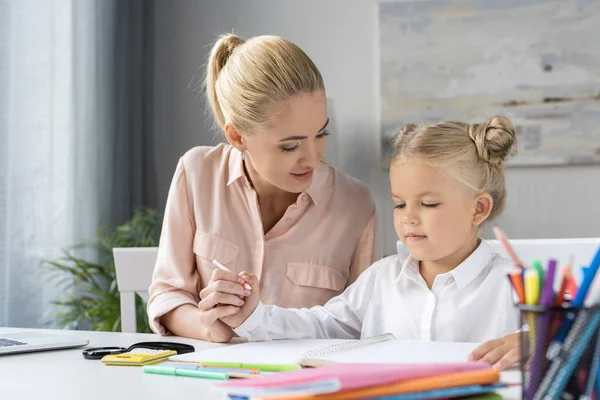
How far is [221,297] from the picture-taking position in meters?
1.18

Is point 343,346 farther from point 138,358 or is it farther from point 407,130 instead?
point 407,130

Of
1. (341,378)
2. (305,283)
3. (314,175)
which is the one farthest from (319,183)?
(341,378)

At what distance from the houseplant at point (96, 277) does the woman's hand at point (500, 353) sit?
2.03 m

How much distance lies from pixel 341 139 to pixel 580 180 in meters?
1.00

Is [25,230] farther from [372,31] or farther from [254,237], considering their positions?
[372,31]

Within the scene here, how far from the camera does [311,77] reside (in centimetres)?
A: 152

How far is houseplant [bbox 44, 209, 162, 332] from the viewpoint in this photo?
2.75 metres

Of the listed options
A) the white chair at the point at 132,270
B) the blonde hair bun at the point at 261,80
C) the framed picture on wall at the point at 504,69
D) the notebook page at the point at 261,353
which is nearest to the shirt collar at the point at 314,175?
the blonde hair bun at the point at 261,80

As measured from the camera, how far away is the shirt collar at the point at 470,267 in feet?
4.26

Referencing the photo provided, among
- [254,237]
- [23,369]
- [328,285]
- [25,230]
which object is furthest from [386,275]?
[25,230]

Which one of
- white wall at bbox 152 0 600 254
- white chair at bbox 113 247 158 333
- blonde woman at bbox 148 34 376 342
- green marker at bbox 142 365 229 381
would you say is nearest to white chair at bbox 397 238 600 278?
blonde woman at bbox 148 34 376 342

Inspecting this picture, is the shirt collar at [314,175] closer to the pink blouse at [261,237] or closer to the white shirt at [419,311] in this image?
the pink blouse at [261,237]

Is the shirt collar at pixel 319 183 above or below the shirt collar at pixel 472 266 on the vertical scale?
above

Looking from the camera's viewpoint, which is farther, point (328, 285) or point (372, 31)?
point (372, 31)
